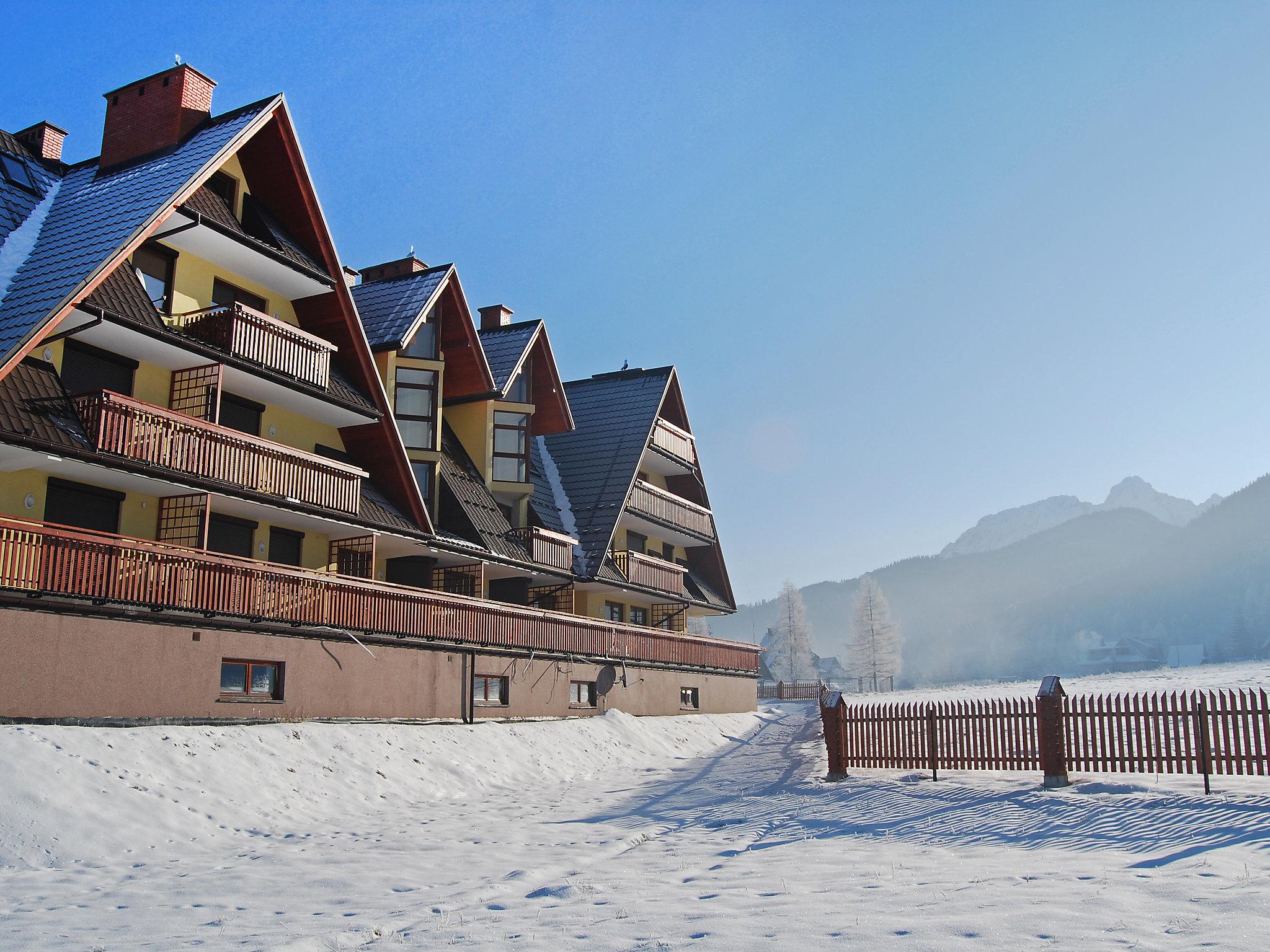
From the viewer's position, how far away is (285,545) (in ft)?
77.5

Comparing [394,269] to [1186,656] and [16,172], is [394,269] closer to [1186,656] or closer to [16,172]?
[16,172]

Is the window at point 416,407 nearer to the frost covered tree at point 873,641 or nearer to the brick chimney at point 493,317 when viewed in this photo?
the brick chimney at point 493,317

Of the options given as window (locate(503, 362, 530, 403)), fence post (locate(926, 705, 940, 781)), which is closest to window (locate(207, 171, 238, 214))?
window (locate(503, 362, 530, 403))

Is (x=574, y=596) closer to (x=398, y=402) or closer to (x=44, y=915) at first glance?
(x=398, y=402)

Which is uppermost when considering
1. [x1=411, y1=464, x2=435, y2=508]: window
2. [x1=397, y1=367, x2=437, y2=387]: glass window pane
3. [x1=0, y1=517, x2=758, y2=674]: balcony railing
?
[x1=397, y1=367, x2=437, y2=387]: glass window pane

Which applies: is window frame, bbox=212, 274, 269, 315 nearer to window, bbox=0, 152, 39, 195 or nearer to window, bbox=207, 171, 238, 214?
window, bbox=207, 171, 238, 214

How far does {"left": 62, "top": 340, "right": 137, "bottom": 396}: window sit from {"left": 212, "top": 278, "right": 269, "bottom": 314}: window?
9.23ft

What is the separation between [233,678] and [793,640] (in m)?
93.7

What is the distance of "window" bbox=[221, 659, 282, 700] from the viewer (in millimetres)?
18422

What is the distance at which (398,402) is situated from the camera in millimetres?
27781

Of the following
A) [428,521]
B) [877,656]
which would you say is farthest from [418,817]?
[877,656]

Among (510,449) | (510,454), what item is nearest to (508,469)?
(510,454)

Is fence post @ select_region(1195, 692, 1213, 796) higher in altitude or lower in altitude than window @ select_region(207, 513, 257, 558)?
lower

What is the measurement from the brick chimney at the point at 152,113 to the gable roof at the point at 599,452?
523 inches
